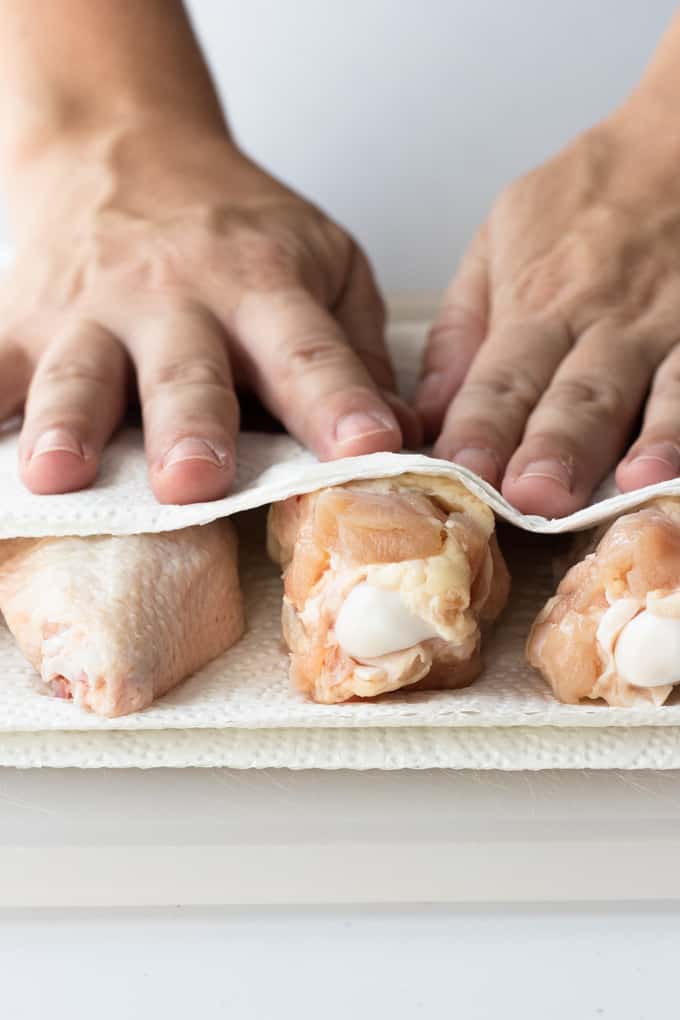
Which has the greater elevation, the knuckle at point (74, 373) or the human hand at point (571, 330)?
the knuckle at point (74, 373)

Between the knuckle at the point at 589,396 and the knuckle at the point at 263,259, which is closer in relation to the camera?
the knuckle at the point at 589,396

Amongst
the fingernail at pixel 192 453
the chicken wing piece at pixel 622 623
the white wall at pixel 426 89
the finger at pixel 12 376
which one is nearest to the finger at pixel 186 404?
the fingernail at pixel 192 453

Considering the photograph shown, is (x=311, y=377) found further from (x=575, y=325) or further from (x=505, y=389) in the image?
(x=575, y=325)

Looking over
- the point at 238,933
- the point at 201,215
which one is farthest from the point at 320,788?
the point at 201,215

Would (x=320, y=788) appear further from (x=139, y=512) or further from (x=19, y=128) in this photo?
(x=19, y=128)

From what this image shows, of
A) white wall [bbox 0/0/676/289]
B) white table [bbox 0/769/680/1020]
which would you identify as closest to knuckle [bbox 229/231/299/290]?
white table [bbox 0/769/680/1020]

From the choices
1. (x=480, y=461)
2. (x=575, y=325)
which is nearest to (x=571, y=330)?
(x=575, y=325)

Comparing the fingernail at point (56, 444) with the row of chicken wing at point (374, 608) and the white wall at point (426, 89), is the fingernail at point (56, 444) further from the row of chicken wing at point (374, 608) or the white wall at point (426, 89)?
the white wall at point (426, 89)
